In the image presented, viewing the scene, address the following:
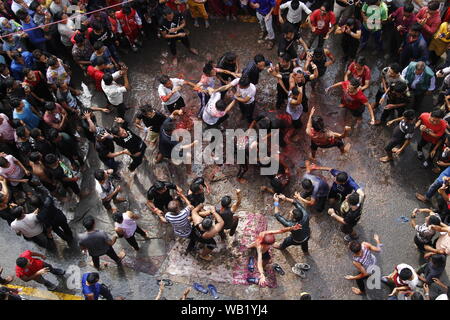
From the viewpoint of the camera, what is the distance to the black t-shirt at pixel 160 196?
318 inches

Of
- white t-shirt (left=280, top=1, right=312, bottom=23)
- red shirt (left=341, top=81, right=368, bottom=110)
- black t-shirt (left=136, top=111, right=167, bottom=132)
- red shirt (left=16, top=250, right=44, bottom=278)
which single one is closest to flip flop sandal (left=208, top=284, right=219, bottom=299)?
red shirt (left=16, top=250, right=44, bottom=278)

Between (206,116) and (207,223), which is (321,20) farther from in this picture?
(207,223)

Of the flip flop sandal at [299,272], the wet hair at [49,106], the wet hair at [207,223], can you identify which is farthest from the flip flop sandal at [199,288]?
the wet hair at [49,106]

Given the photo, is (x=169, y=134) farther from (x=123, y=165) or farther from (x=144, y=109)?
(x=123, y=165)

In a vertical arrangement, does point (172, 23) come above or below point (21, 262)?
above

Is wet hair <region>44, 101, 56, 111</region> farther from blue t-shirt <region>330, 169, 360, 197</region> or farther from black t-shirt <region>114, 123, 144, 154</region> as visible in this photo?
blue t-shirt <region>330, 169, 360, 197</region>

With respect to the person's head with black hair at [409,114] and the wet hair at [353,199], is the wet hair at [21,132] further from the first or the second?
the person's head with black hair at [409,114]

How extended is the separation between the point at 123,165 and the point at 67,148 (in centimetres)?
122

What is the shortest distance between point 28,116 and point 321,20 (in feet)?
20.2

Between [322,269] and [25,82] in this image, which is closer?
[322,269]

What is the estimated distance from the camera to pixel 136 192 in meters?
9.54

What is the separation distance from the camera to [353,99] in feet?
30.3

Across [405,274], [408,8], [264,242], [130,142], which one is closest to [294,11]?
[408,8]

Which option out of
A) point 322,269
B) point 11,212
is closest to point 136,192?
point 11,212
